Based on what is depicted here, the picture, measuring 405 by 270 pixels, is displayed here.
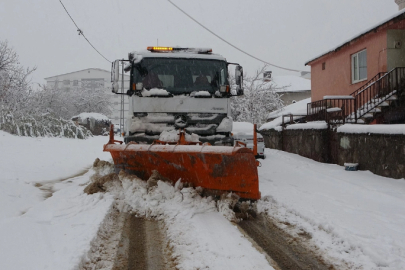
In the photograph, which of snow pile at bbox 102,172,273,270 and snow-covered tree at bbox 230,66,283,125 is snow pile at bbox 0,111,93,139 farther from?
snow pile at bbox 102,172,273,270

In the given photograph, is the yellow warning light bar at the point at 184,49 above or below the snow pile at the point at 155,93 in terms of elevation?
above

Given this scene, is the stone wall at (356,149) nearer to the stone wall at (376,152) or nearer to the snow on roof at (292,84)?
the stone wall at (376,152)

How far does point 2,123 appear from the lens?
16.2 meters

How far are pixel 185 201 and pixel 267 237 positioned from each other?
4.83ft

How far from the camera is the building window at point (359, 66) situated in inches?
567

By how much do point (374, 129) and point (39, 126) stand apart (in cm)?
1682

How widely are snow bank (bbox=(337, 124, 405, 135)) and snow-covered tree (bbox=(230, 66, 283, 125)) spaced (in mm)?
14483

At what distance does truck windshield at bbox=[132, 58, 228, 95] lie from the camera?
6.38 metres

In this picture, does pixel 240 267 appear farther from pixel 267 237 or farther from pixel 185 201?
pixel 185 201

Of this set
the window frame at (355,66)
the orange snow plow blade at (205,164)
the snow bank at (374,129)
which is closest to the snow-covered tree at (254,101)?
the window frame at (355,66)

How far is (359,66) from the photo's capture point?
14812 mm

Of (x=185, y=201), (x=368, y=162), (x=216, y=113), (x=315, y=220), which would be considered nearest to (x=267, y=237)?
(x=315, y=220)

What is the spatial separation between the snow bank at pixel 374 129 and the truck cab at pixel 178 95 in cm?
351

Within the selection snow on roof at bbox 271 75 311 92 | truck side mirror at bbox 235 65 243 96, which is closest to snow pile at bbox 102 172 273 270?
truck side mirror at bbox 235 65 243 96
